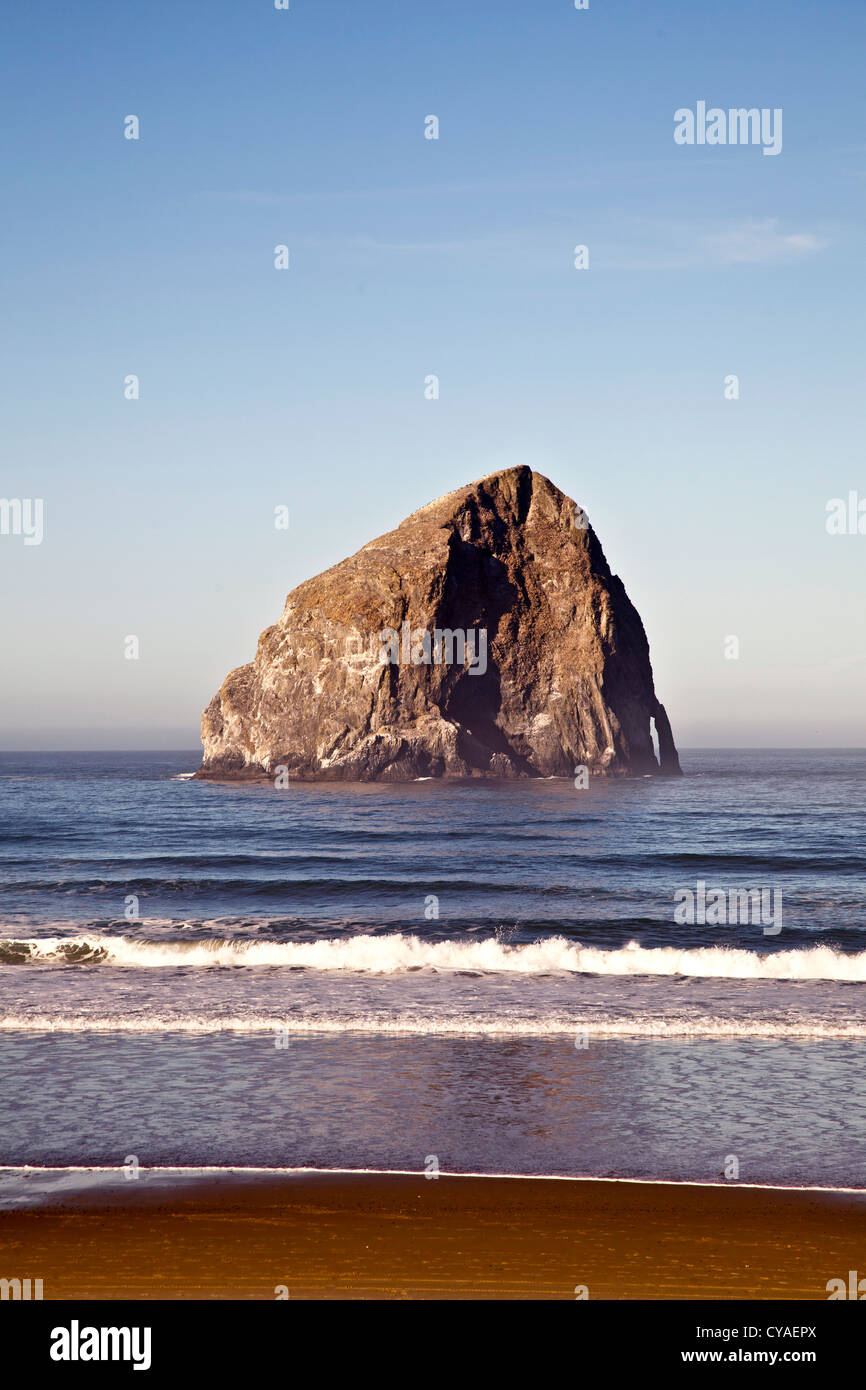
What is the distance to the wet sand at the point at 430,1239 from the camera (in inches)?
264

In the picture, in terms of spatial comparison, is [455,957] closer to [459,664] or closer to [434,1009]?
[434,1009]

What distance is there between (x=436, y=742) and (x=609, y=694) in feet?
88.0

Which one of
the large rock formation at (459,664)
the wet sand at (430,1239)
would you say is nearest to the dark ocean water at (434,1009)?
the wet sand at (430,1239)

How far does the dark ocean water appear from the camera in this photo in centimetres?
986

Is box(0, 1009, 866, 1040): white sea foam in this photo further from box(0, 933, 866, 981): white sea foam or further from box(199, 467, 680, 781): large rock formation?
box(199, 467, 680, 781): large rock formation

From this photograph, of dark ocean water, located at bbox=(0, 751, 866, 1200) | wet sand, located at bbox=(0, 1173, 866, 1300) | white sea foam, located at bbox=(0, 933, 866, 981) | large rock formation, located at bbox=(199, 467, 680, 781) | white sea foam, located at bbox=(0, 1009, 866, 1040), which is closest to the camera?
wet sand, located at bbox=(0, 1173, 866, 1300)

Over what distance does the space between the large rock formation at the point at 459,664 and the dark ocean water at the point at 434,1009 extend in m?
64.7

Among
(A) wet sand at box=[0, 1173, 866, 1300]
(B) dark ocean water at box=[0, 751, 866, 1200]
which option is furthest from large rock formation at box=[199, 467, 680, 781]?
(A) wet sand at box=[0, 1173, 866, 1300]

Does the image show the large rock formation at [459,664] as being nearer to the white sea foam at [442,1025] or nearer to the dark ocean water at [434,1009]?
the dark ocean water at [434,1009]

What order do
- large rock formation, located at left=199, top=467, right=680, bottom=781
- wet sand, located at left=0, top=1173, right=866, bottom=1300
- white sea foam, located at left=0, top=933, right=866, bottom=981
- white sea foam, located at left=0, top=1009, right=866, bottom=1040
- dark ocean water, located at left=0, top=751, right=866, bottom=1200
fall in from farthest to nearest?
1. large rock formation, located at left=199, top=467, right=680, bottom=781
2. white sea foam, located at left=0, top=933, right=866, bottom=981
3. white sea foam, located at left=0, top=1009, right=866, bottom=1040
4. dark ocean water, located at left=0, top=751, right=866, bottom=1200
5. wet sand, located at left=0, top=1173, right=866, bottom=1300

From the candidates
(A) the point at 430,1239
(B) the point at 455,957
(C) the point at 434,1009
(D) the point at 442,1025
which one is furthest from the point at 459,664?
(A) the point at 430,1239

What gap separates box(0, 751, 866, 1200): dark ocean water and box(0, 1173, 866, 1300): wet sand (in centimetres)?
63

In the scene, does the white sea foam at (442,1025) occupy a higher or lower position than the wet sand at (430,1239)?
lower

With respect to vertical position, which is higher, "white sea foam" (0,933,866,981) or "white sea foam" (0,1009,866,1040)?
"white sea foam" (0,1009,866,1040)
